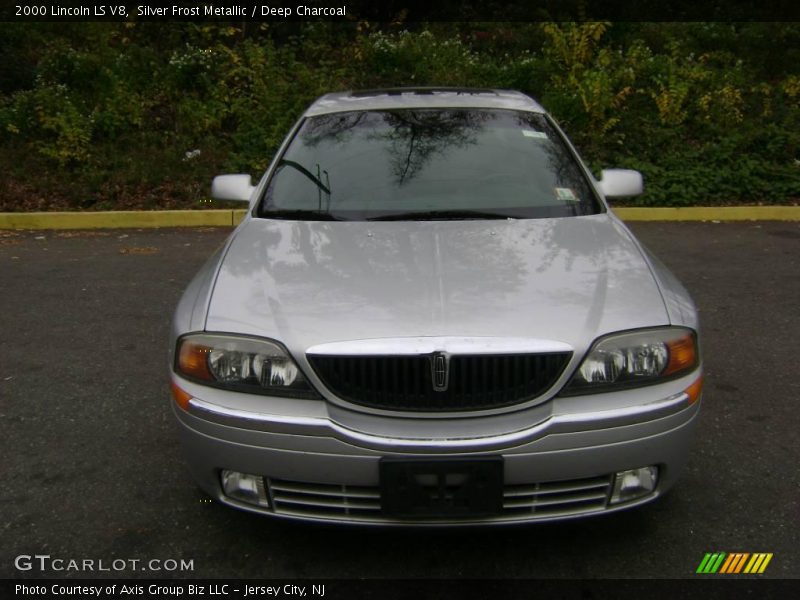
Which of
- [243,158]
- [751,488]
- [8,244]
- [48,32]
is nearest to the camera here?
[751,488]

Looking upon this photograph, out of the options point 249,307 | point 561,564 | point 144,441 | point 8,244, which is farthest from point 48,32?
point 561,564

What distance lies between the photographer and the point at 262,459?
232cm

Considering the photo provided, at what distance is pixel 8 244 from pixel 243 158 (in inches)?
117

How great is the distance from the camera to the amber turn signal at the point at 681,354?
2.43 m

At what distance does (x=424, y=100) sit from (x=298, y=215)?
1152 millimetres

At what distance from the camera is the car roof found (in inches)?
156

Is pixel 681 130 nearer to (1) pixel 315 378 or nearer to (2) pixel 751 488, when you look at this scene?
(2) pixel 751 488

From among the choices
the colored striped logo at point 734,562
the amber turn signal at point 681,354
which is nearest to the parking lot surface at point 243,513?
the colored striped logo at point 734,562

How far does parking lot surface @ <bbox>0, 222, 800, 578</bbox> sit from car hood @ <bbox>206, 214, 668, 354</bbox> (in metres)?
0.64

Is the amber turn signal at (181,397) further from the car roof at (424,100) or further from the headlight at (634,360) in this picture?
the car roof at (424,100)

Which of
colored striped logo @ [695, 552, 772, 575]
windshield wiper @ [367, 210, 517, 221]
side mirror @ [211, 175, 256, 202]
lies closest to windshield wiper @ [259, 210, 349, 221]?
windshield wiper @ [367, 210, 517, 221]

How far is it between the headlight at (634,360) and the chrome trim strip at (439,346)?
109mm

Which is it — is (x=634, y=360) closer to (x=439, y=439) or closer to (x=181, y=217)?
(x=439, y=439)

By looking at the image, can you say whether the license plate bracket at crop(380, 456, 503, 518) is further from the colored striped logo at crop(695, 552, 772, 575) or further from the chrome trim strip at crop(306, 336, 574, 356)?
the colored striped logo at crop(695, 552, 772, 575)
